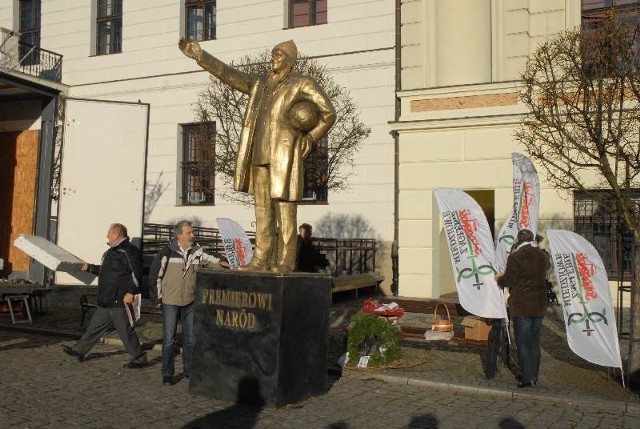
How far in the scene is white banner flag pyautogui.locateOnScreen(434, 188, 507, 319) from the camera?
799 centimetres

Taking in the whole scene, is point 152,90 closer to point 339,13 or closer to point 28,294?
point 339,13

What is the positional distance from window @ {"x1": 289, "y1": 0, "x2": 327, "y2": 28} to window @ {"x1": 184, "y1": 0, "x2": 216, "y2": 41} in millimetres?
2618

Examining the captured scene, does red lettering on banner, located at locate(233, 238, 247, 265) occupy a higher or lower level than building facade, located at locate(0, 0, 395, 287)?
lower

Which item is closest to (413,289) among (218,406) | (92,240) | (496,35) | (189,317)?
(496,35)

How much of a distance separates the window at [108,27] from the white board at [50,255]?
12358 mm

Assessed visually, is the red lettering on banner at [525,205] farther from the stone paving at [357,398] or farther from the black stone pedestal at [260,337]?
the black stone pedestal at [260,337]

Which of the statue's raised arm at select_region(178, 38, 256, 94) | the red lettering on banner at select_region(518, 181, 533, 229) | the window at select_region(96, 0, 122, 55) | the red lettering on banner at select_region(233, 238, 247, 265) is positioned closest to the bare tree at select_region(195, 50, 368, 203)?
the red lettering on banner at select_region(233, 238, 247, 265)

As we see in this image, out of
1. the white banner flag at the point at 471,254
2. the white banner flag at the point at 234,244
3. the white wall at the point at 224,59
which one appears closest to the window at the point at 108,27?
the white wall at the point at 224,59

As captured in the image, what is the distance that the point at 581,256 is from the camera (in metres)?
7.53

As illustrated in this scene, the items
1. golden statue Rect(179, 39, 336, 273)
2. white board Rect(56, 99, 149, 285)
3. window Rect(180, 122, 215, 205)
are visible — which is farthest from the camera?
window Rect(180, 122, 215, 205)

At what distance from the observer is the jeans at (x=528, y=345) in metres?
7.25

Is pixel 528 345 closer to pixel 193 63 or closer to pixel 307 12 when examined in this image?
pixel 307 12

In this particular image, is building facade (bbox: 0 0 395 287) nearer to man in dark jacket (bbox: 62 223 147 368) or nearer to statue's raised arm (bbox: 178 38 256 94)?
man in dark jacket (bbox: 62 223 147 368)

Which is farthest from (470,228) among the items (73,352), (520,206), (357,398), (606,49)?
(73,352)
